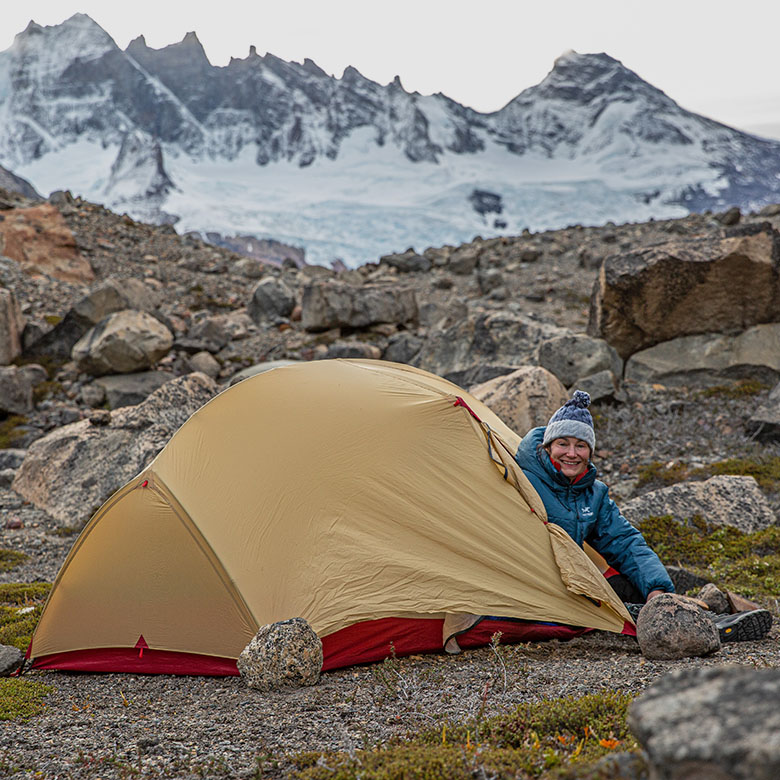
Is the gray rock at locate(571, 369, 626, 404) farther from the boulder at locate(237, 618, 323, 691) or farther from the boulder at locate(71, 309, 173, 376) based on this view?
the boulder at locate(71, 309, 173, 376)

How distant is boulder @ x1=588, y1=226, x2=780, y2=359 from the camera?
12516 millimetres

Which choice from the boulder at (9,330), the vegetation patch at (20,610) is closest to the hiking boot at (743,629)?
the vegetation patch at (20,610)

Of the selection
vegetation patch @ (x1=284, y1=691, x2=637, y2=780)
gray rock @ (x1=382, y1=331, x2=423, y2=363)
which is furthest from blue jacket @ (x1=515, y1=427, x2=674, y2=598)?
gray rock @ (x1=382, y1=331, x2=423, y2=363)

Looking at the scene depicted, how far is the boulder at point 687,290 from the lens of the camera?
12.5 metres

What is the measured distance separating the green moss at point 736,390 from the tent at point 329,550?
767cm

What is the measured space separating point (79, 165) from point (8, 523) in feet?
403

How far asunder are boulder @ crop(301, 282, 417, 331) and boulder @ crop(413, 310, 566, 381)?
421cm

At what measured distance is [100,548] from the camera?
589cm

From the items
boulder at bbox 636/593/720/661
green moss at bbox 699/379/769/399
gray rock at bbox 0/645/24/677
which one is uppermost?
green moss at bbox 699/379/769/399

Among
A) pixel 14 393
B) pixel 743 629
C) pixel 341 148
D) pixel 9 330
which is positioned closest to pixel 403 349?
pixel 14 393

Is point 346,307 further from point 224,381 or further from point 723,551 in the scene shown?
point 723,551

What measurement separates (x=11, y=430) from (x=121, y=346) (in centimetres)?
274

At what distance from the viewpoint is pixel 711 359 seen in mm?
12656

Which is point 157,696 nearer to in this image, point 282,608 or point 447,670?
point 282,608
